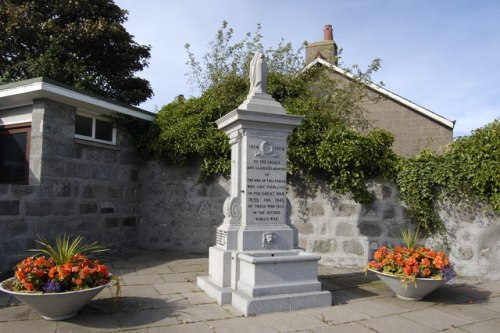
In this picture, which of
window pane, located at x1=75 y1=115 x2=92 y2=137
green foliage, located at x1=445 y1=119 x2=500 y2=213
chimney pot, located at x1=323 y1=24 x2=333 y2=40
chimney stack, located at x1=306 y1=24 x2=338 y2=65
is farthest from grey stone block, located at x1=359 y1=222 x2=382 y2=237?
chimney pot, located at x1=323 y1=24 x2=333 y2=40

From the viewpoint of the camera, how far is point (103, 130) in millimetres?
8914

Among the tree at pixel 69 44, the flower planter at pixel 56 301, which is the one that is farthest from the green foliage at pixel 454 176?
the tree at pixel 69 44

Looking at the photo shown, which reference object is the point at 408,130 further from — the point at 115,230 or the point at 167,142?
the point at 115,230

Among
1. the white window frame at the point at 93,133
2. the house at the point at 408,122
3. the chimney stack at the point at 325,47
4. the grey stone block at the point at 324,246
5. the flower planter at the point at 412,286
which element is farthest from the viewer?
the chimney stack at the point at 325,47

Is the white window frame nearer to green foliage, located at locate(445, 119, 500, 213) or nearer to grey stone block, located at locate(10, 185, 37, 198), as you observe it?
grey stone block, located at locate(10, 185, 37, 198)

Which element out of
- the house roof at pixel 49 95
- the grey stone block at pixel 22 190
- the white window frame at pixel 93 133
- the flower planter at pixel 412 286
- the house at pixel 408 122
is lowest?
the flower planter at pixel 412 286

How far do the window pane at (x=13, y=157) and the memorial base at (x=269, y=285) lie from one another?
16.4ft

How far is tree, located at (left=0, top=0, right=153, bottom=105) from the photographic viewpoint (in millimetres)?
14977

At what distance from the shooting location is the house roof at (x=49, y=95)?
701 cm

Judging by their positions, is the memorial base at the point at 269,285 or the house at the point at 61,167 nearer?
the memorial base at the point at 269,285

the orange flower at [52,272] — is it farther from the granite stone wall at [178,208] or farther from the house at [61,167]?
the granite stone wall at [178,208]

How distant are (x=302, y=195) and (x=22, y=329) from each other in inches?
217

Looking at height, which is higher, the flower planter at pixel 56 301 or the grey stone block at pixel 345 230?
the grey stone block at pixel 345 230

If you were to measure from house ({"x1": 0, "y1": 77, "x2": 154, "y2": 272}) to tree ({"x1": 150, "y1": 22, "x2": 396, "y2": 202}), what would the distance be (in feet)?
3.83
